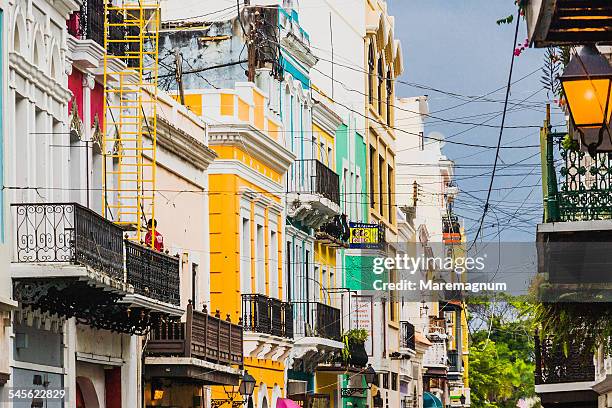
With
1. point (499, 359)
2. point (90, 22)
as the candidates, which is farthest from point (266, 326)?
point (499, 359)

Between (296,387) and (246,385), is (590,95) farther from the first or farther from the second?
(296,387)

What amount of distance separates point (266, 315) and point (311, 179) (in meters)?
6.79

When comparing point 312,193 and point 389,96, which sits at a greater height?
point 389,96

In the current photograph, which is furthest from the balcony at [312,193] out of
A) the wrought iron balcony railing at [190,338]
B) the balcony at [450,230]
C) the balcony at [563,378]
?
the balcony at [450,230]

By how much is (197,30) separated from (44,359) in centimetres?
1610

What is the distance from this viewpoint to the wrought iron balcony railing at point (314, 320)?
3728 cm

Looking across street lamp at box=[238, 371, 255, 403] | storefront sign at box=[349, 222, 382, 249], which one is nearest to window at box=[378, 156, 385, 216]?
storefront sign at box=[349, 222, 382, 249]

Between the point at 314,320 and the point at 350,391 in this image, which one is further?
the point at 350,391

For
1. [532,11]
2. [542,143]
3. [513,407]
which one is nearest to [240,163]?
[542,143]

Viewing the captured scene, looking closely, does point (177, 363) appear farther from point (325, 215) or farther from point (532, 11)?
point (532, 11)

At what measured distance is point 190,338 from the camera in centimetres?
2575

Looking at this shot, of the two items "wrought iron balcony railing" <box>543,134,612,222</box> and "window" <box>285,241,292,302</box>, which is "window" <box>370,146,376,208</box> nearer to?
"window" <box>285,241,292,302</box>

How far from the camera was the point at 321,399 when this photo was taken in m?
40.6

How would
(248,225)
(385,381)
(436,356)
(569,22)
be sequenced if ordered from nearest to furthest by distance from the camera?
(569,22) < (248,225) < (385,381) < (436,356)
